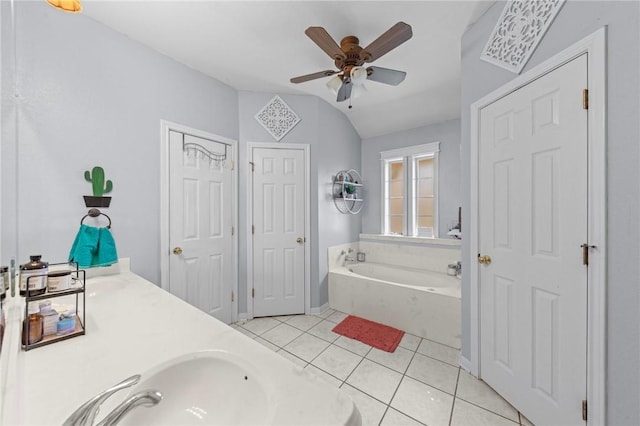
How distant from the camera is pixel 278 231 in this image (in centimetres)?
285

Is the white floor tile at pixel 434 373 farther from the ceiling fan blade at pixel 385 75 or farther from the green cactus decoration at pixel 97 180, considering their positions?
the green cactus decoration at pixel 97 180

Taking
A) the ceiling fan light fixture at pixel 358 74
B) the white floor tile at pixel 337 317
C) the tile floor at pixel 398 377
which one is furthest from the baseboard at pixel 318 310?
the ceiling fan light fixture at pixel 358 74

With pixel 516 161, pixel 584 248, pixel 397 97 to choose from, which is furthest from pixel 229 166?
pixel 584 248

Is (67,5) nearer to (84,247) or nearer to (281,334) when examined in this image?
(84,247)

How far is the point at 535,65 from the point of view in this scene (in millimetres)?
1343

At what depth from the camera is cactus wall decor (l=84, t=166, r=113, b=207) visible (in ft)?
5.32

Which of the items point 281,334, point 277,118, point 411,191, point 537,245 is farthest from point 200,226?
point 411,191

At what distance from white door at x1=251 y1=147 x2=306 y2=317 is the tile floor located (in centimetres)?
34

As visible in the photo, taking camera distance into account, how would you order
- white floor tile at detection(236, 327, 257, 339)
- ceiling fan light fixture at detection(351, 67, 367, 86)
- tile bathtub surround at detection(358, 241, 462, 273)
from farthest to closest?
tile bathtub surround at detection(358, 241, 462, 273) → white floor tile at detection(236, 327, 257, 339) → ceiling fan light fixture at detection(351, 67, 367, 86)

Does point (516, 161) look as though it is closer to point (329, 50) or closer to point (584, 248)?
point (584, 248)

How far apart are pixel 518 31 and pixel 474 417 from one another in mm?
2332

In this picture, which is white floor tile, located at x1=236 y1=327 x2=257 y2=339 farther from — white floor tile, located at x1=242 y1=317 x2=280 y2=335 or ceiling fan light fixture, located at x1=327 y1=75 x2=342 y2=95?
ceiling fan light fixture, located at x1=327 y1=75 x2=342 y2=95

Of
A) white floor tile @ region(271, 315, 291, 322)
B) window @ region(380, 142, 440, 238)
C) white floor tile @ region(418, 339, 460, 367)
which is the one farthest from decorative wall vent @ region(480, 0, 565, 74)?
white floor tile @ region(271, 315, 291, 322)

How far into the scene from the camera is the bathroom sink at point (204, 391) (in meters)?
0.57
